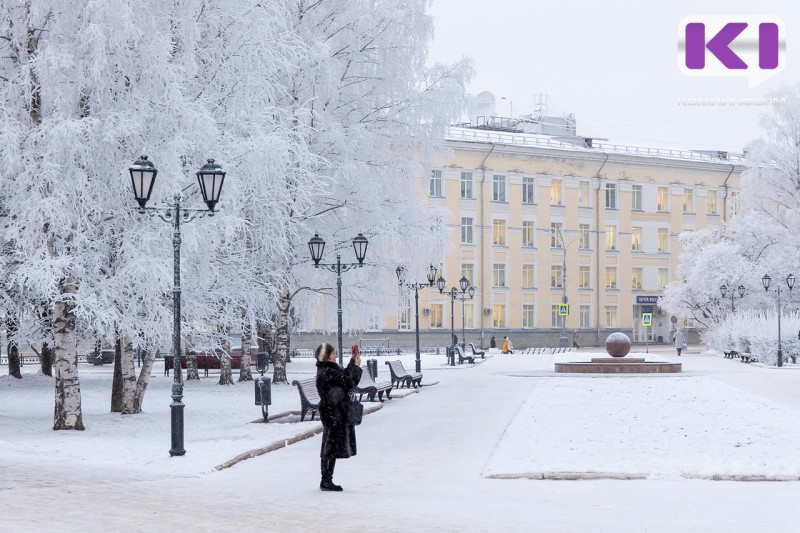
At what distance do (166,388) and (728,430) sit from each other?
59.5ft

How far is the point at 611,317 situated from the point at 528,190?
427 inches

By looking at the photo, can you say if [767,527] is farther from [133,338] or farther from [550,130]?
[550,130]

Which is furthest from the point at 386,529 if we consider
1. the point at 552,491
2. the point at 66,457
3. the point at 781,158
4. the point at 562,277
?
the point at 562,277

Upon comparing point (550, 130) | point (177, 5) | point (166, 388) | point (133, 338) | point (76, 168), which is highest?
point (550, 130)

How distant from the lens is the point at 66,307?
17.5 meters

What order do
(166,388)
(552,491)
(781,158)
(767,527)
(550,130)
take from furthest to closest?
(550,130) → (781,158) → (166,388) → (552,491) → (767,527)

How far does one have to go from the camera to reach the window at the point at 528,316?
71.1 metres

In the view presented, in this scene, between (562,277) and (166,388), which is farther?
(562,277)

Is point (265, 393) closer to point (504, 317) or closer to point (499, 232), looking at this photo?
point (504, 317)

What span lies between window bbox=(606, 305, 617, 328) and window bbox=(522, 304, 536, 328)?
615 cm

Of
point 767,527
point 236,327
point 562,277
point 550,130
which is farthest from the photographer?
point 550,130

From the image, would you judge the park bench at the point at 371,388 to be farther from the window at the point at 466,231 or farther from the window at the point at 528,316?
the window at the point at 528,316

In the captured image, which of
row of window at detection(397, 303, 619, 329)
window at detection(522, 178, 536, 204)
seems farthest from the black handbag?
window at detection(522, 178, 536, 204)

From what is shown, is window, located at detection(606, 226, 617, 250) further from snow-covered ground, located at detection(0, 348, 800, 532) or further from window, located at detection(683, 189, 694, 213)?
snow-covered ground, located at detection(0, 348, 800, 532)
